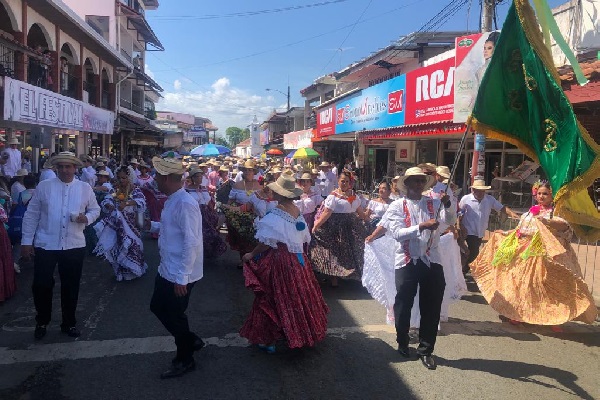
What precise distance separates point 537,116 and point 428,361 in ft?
7.29

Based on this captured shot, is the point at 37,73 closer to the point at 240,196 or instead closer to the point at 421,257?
the point at 240,196

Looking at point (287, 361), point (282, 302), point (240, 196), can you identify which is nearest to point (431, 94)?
point (240, 196)

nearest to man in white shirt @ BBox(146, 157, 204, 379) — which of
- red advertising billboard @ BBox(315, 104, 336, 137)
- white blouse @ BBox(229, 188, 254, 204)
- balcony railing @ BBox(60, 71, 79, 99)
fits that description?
white blouse @ BBox(229, 188, 254, 204)

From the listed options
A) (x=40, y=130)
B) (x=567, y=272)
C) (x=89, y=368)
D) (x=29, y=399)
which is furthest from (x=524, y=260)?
(x=40, y=130)

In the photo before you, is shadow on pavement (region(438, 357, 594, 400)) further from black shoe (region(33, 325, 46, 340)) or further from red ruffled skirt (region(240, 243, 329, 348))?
black shoe (region(33, 325, 46, 340))

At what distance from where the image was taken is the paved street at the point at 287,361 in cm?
372

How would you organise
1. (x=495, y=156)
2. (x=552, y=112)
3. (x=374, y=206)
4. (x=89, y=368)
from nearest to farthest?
(x=552, y=112), (x=89, y=368), (x=374, y=206), (x=495, y=156)

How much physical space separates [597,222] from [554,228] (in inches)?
53.1

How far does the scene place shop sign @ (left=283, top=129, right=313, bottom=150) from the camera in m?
28.4

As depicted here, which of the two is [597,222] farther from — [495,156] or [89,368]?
[495,156]

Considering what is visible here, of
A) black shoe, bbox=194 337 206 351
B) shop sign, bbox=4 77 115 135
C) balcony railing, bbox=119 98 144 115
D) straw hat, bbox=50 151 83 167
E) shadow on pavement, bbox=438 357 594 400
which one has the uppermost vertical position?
balcony railing, bbox=119 98 144 115

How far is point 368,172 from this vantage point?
23.5 meters

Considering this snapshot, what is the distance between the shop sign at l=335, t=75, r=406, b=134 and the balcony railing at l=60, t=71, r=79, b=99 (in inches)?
423

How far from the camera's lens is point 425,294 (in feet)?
14.1
